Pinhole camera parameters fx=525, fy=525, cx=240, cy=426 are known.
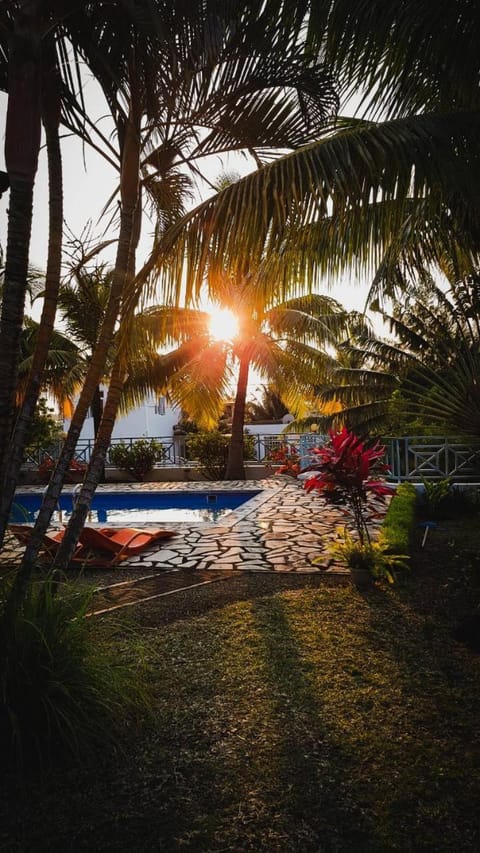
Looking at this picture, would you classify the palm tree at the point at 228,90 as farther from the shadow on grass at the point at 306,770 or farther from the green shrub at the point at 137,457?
the green shrub at the point at 137,457

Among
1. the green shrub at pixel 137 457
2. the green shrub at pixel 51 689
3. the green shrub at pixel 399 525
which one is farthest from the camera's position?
the green shrub at pixel 137 457

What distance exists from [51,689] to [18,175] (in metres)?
2.64

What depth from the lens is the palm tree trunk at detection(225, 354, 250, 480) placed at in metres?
15.8

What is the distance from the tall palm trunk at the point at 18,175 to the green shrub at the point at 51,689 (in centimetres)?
84

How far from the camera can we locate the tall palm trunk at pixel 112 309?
349 centimetres

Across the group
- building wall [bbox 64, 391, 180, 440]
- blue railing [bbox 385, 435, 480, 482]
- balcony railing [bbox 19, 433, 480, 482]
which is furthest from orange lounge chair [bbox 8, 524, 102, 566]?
building wall [bbox 64, 391, 180, 440]

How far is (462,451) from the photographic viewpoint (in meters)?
11.6

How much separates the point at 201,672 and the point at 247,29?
4.15 m

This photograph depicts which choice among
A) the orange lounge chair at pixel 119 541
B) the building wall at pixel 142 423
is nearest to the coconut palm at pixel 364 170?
the orange lounge chair at pixel 119 541

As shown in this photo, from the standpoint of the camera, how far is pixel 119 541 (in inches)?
293

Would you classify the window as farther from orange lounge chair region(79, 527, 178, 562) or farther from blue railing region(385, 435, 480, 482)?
orange lounge chair region(79, 527, 178, 562)

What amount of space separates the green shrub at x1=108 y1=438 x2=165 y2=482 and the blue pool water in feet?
8.81

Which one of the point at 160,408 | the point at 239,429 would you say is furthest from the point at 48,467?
the point at 160,408

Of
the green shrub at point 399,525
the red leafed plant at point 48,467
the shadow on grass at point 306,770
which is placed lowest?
the shadow on grass at point 306,770
